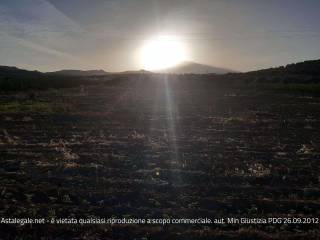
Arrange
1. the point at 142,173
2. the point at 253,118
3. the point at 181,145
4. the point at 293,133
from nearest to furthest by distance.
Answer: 1. the point at 142,173
2. the point at 181,145
3. the point at 293,133
4. the point at 253,118

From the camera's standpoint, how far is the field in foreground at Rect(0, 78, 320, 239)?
29.6 feet

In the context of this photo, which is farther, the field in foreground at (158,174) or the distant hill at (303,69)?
the distant hill at (303,69)

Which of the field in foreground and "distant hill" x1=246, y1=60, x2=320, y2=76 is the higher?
"distant hill" x1=246, y1=60, x2=320, y2=76

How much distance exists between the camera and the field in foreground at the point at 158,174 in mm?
9016

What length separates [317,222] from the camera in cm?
927

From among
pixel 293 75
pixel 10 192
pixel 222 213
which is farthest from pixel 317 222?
pixel 293 75

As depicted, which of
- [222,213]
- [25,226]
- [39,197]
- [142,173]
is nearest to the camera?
[25,226]

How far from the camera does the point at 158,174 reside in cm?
1309

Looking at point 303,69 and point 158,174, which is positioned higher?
point 303,69

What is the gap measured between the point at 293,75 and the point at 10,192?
68957mm

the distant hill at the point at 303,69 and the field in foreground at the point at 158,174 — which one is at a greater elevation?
the distant hill at the point at 303,69

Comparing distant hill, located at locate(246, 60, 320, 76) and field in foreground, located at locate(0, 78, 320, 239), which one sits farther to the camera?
distant hill, located at locate(246, 60, 320, 76)

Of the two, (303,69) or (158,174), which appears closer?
(158,174)

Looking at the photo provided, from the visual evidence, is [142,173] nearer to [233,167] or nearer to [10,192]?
[233,167]
